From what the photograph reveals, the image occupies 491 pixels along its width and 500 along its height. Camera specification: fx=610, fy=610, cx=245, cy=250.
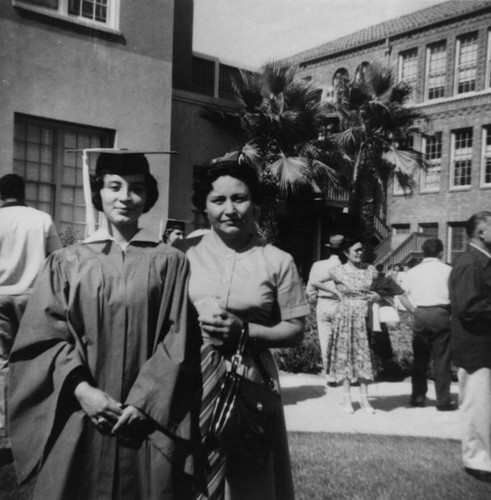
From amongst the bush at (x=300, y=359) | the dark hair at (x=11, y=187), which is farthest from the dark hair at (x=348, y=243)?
the dark hair at (x=11, y=187)

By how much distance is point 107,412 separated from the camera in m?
2.05

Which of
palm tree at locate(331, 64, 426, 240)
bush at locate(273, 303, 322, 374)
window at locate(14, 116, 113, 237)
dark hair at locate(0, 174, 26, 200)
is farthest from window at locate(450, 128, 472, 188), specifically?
dark hair at locate(0, 174, 26, 200)

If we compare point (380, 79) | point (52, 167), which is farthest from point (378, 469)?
point (380, 79)

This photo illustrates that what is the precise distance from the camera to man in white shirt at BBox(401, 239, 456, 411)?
6.90 m

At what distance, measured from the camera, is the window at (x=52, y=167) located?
9484 millimetres

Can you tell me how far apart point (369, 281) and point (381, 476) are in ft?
9.26

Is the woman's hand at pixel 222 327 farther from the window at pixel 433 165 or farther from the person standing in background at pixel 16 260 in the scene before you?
the window at pixel 433 165

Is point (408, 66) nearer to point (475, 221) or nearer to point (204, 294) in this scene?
point (475, 221)

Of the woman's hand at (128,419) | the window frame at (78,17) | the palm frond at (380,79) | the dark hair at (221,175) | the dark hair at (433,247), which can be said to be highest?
the palm frond at (380,79)

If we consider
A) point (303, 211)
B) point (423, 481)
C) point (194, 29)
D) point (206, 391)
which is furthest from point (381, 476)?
point (303, 211)

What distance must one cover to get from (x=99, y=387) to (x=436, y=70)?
2791cm

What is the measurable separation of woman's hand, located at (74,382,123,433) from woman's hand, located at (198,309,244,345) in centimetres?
43

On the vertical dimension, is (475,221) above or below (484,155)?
below

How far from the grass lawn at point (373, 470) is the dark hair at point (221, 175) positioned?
2.37 m
